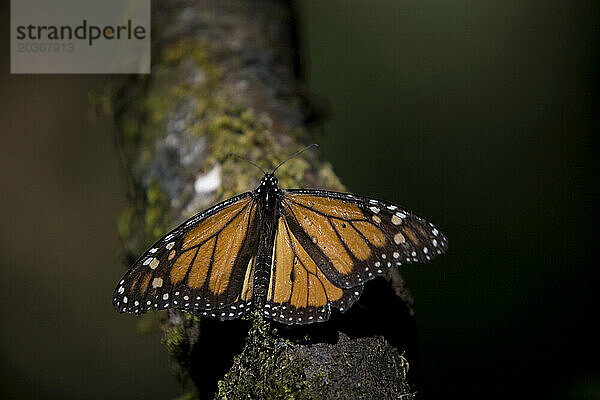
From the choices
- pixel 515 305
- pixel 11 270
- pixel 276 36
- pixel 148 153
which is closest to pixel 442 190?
pixel 515 305

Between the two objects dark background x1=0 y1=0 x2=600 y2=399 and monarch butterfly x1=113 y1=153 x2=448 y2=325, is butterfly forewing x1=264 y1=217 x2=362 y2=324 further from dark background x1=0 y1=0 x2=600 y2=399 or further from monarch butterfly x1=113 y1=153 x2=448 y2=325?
dark background x1=0 y1=0 x2=600 y2=399

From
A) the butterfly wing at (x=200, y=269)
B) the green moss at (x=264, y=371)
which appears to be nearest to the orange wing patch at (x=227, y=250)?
the butterfly wing at (x=200, y=269)

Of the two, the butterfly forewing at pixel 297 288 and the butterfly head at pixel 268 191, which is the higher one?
the butterfly head at pixel 268 191

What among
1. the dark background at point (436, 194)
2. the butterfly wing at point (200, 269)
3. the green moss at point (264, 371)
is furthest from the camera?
the dark background at point (436, 194)

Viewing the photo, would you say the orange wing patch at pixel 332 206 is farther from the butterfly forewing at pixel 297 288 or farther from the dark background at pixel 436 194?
the dark background at pixel 436 194

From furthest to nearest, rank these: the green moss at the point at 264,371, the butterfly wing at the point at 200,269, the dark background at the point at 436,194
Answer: the dark background at the point at 436,194
the butterfly wing at the point at 200,269
the green moss at the point at 264,371

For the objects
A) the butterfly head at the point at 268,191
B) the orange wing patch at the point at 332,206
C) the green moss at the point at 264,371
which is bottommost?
the green moss at the point at 264,371

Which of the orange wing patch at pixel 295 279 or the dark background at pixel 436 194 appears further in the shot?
the dark background at pixel 436 194

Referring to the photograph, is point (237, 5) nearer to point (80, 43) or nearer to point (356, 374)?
point (80, 43)
